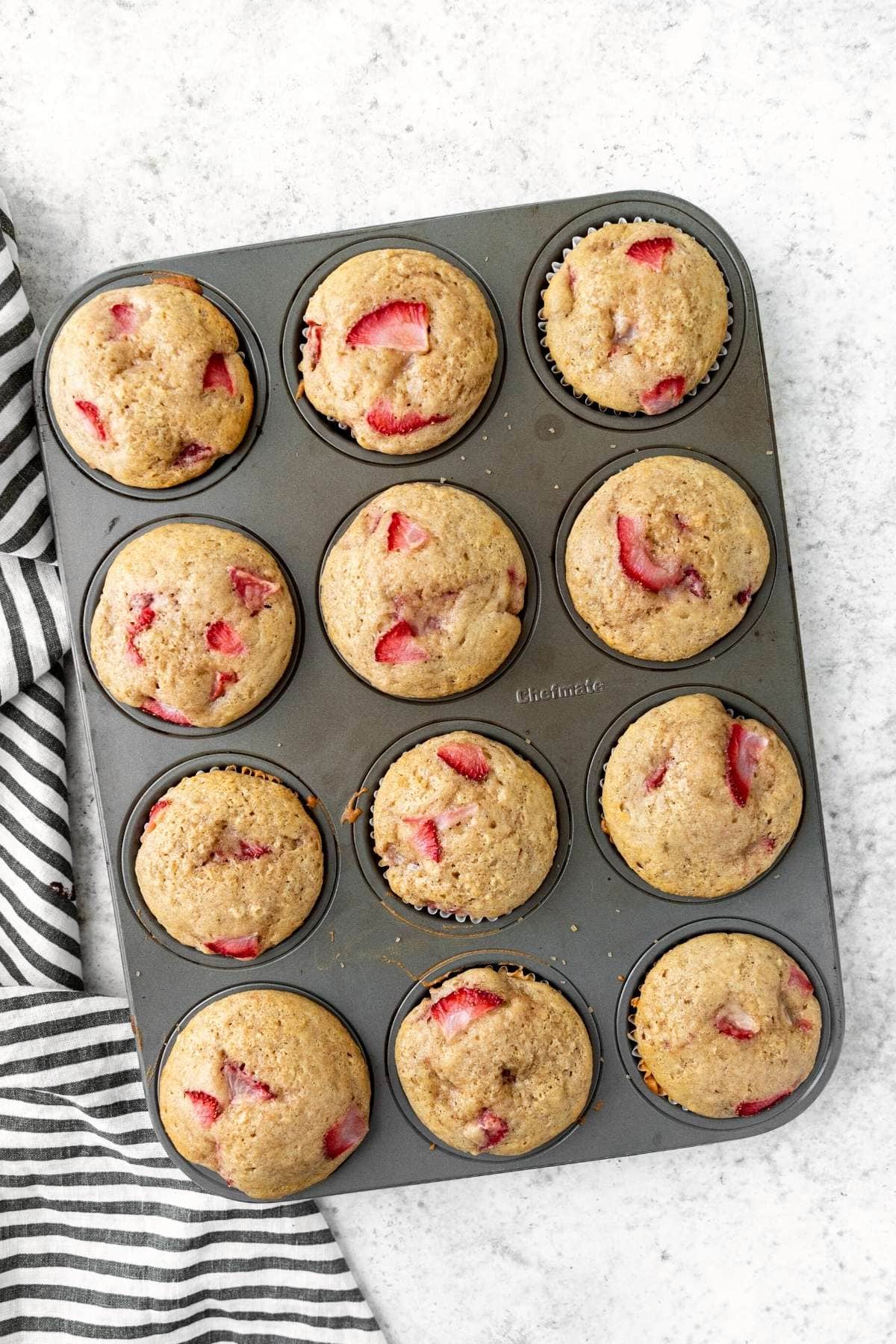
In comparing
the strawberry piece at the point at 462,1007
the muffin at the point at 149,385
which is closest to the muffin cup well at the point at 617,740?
the strawberry piece at the point at 462,1007

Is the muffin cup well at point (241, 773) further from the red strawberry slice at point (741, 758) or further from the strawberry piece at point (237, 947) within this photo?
the red strawberry slice at point (741, 758)

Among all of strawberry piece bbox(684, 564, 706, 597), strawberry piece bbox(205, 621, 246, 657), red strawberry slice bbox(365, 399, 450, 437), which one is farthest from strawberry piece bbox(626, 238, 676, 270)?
strawberry piece bbox(205, 621, 246, 657)

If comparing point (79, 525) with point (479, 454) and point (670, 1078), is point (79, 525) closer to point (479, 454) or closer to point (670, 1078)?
point (479, 454)

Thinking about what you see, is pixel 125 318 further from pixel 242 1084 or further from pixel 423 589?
pixel 242 1084

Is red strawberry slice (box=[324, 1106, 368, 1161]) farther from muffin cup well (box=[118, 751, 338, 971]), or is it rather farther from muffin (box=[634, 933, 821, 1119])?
muffin (box=[634, 933, 821, 1119])

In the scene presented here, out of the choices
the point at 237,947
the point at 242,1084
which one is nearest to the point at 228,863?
the point at 237,947
